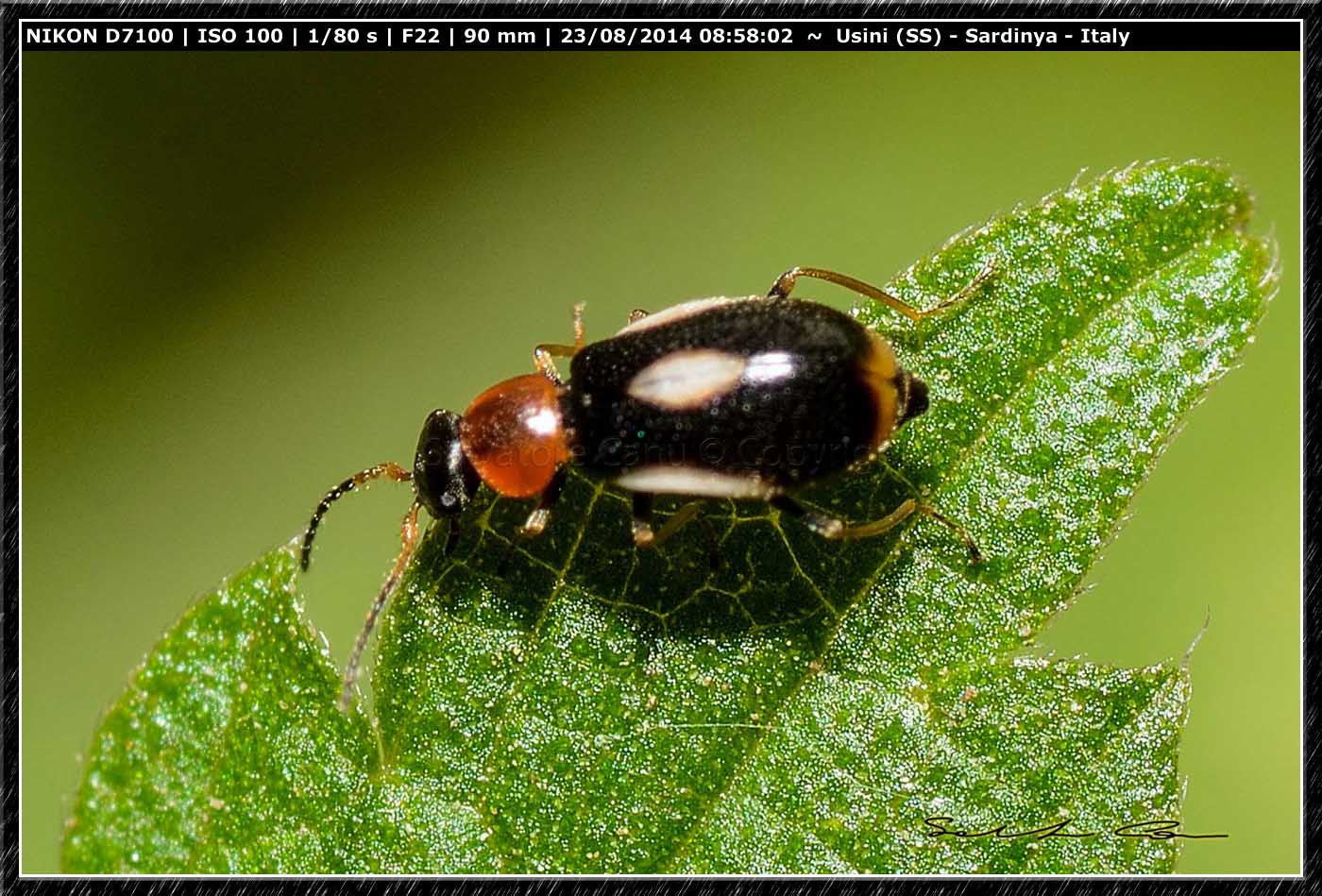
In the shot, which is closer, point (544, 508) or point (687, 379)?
point (687, 379)

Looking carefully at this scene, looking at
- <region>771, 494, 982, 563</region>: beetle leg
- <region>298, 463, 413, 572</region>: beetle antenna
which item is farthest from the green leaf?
<region>298, 463, 413, 572</region>: beetle antenna

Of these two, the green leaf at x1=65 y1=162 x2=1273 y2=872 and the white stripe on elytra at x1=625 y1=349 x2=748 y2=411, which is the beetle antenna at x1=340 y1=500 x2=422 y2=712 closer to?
the green leaf at x1=65 y1=162 x2=1273 y2=872

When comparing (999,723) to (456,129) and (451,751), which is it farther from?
(456,129)

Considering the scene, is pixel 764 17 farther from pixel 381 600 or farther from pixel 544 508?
pixel 381 600

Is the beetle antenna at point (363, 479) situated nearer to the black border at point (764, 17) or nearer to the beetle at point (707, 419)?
the beetle at point (707, 419)

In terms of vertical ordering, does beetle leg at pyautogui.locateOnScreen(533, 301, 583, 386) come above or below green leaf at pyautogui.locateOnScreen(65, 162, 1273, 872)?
above

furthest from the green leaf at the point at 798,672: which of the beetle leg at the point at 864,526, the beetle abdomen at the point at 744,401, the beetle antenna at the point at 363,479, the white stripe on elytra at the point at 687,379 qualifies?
the beetle antenna at the point at 363,479

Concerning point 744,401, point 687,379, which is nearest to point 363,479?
point 687,379
